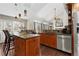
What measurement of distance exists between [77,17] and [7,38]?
42.7 inches

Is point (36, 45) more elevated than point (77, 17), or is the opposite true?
point (77, 17)

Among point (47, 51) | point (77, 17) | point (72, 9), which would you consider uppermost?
point (72, 9)

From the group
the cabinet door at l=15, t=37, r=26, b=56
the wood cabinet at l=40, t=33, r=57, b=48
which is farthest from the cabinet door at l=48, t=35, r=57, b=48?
the cabinet door at l=15, t=37, r=26, b=56

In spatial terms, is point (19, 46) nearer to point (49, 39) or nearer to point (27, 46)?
point (27, 46)

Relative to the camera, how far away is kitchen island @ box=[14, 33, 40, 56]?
172cm

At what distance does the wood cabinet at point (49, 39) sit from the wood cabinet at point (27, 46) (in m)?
0.07

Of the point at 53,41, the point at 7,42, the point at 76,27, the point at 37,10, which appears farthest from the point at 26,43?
the point at 76,27

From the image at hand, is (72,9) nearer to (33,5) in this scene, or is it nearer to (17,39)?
(33,5)

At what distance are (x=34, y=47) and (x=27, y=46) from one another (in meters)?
0.11

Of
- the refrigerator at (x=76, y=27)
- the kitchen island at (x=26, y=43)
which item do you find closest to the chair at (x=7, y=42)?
the kitchen island at (x=26, y=43)

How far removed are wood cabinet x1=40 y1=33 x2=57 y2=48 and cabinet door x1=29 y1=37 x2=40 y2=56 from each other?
0.08m

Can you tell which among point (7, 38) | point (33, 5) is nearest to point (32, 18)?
point (33, 5)

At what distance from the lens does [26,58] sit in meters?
1.78

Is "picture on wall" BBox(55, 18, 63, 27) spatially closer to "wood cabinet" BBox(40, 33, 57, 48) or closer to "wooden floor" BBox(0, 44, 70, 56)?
"wood cabinet" BBox(40, 33, 57, 48)
